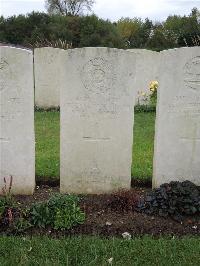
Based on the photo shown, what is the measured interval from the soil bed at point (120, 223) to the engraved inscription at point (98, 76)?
131 centimetres

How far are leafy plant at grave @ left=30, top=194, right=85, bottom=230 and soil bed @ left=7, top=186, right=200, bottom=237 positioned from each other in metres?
0.07

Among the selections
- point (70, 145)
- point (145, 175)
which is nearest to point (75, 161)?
point (70, 145)

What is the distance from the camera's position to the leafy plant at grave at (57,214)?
4438mm

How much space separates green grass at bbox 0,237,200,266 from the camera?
377 cm

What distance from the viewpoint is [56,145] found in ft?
25.7

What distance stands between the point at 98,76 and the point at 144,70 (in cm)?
700

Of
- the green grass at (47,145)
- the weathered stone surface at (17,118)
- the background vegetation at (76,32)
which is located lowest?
the green grass at (47,145)

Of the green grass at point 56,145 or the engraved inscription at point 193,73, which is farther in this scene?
the green grass at point 56,145

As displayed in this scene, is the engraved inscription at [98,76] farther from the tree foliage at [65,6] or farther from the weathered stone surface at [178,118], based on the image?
the tree foliage at [65,6]

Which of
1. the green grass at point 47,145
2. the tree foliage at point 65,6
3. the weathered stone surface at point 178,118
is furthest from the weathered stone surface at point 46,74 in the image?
the tree foliage at point 65,6

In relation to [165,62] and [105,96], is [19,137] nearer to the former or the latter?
[105,96]

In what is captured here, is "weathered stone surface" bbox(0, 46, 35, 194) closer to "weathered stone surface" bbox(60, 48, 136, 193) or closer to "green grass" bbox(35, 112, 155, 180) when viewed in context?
"weathered stone surface" bbox(60, 48, 136, 193)

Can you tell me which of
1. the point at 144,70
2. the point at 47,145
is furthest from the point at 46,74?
the point at 47,145

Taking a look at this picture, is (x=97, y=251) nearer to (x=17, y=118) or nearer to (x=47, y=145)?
(x=17, y=118)
